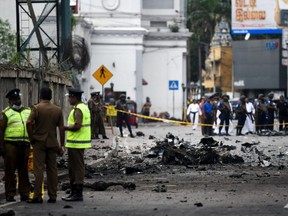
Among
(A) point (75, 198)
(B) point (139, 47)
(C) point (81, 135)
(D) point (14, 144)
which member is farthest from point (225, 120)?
(B) point (139, 47)

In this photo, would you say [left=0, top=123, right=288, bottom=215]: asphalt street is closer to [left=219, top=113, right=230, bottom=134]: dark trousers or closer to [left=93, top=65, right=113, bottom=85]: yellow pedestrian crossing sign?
[left=219, top=113, right=230, bottom=134]: dark trousers

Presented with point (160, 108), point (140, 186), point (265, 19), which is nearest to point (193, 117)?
point (265, 19)

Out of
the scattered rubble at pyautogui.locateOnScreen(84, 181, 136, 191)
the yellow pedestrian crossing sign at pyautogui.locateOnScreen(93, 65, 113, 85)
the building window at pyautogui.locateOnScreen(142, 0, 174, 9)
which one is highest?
the building window at pyautogui.locateOnScreen(142, 0, 174, 9)

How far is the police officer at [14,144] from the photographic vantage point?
52.5ft

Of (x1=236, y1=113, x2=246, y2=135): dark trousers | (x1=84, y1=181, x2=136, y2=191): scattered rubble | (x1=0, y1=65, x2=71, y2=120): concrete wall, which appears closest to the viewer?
(x1=84, y1=181, x2=136, y2=191): scattered rubble

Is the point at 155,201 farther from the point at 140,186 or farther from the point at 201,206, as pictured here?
the point at 140,186

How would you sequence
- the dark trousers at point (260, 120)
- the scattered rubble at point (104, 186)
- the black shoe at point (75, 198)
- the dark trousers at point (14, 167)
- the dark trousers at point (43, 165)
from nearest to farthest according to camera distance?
1. the dark trousers at point (43, 165)
2. the black shoe at point (75, 198)
3. the dark trousers at point (14, 167)
4. the scattered rubble at point (104, 186)
5. the dark trousers at point (260, 120)

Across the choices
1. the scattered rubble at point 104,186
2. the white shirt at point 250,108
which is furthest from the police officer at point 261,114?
the scattered rubble at point 104,186

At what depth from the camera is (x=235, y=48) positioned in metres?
98.4

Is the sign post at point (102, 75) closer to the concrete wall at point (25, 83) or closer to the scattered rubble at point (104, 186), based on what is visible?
the concrete wall at point (25, 83)

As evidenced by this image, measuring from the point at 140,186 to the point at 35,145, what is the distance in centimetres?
331

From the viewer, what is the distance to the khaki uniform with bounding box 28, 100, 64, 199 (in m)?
15.5

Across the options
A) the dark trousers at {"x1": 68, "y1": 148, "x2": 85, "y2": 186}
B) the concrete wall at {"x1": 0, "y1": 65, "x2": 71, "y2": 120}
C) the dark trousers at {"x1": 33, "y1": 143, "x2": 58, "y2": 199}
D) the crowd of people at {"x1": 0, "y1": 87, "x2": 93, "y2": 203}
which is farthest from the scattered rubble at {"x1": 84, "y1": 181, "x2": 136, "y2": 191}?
the concrete wall at {"x1": 0, "y1": 65, "x2": 71, "y2": 120}

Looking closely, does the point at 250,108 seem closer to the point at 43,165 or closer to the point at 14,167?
the point at 14,167
